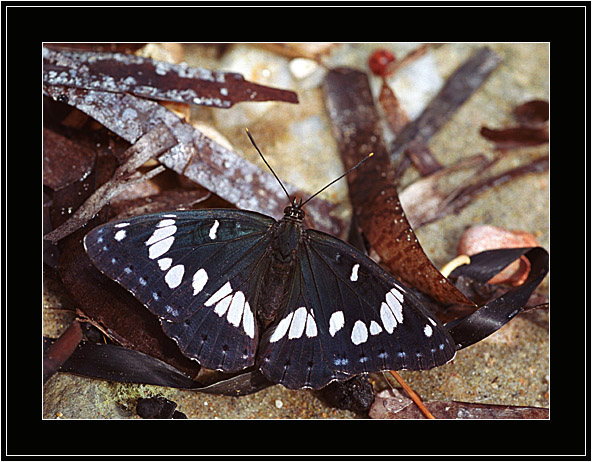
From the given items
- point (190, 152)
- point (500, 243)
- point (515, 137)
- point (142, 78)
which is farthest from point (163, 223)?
point (515, 137)

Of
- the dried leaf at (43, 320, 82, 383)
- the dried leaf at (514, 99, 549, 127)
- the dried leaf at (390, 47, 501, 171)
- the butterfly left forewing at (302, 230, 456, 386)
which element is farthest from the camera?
the dried leaf at (514, 99, 549, 127)

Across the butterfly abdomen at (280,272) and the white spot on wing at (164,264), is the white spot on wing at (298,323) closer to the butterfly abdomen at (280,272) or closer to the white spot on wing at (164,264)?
the butterfly abdomen at (280,272)

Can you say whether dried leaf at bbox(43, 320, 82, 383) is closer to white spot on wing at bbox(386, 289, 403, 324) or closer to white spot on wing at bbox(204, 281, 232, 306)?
white spot on wing at bbox(204, 281, 232, 306)

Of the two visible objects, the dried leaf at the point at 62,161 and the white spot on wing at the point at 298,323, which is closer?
the white spot on wing at the point at 298,323

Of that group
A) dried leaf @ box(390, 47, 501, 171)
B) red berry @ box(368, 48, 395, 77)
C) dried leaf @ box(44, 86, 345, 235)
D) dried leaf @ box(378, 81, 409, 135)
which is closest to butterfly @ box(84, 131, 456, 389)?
dried leaf @ box(44, 86, 345, 235)

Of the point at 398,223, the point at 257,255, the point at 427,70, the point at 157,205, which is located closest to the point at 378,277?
the point at 257,255

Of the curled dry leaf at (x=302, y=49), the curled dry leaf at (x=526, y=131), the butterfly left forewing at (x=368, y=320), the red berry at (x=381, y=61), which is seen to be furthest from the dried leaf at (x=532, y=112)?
the butterfly left forewing at (x=368, y=320)
